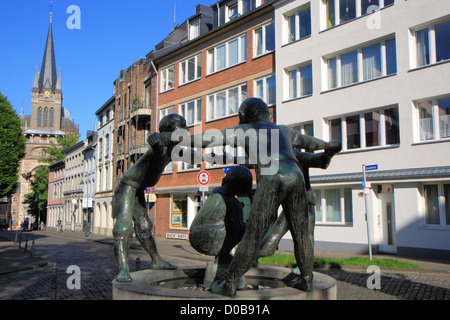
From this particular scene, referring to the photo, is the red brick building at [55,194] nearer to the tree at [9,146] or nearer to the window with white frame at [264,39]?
the tree at [9,146]

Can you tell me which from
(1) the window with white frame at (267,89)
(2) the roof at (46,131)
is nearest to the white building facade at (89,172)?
(1) the window with white frame at (267,89)

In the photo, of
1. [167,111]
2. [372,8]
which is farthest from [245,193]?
[167,111]

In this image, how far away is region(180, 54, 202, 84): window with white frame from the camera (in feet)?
92.5

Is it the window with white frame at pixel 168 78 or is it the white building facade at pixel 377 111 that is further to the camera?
the window with white frame at pixel 168 78

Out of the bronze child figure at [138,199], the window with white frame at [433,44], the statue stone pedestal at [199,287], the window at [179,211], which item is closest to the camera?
the statue stone pedestal at [199,287]

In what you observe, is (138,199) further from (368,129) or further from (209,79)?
(209,79)

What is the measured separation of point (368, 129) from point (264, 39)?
27.7 ft

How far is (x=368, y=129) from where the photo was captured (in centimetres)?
1794

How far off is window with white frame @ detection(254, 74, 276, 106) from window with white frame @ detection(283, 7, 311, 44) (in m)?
2.18

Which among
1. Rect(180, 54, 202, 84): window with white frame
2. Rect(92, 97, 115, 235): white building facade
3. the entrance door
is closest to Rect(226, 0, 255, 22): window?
Rect(180, 54, 202, 84): window with white frame

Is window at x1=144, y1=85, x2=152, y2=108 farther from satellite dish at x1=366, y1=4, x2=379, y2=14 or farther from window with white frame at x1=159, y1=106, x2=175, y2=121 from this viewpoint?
satellite dish at x1=366, y1=4, x2=379, y2=14

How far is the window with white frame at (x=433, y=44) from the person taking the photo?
16.0 meters

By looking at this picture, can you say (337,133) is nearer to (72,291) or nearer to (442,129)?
(442,129)

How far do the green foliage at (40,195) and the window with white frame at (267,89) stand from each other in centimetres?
5897
